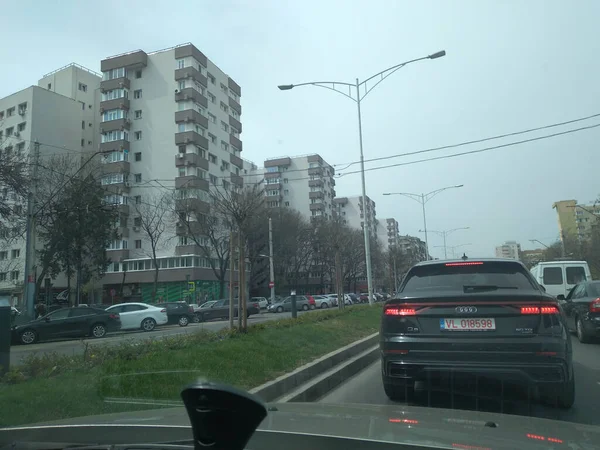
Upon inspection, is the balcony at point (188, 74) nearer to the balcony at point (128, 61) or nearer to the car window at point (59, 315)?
the balcony at point (128, 61)

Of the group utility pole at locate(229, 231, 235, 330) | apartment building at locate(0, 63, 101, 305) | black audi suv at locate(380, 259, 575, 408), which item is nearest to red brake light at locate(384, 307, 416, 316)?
black audi suv at locate(380, 259, 575, 408)

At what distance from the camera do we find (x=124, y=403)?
538 cm

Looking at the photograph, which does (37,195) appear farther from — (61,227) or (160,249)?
(160,249)

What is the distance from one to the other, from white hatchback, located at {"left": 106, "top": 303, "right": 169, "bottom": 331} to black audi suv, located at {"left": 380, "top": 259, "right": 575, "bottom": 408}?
788 inches

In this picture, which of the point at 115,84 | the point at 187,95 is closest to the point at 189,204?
the point at 187,95

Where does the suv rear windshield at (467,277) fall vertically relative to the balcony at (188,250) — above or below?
below

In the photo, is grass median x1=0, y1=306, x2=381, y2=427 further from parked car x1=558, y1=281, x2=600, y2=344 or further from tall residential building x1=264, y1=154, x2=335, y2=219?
tall residential building x1=264, y1=154, x2=335, y2=219

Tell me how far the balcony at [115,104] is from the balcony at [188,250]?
17.4m

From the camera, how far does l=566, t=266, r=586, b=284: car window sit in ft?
58.9

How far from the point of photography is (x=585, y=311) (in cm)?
1117

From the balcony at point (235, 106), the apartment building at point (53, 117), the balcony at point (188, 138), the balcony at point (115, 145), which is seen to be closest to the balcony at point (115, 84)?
→ the apartment building at point (53, 117)

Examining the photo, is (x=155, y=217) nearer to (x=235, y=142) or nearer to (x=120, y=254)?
(x=120, y=254)

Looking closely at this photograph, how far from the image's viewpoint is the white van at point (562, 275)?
18.0 m

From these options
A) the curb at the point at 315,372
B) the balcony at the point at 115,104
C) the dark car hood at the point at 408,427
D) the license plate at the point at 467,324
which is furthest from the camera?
the balcony at the point at 115,104
